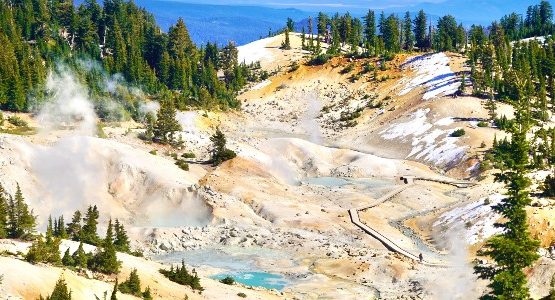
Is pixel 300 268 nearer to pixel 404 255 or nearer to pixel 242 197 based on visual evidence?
pixel 404 255

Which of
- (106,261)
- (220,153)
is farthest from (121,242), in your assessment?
(220,153)

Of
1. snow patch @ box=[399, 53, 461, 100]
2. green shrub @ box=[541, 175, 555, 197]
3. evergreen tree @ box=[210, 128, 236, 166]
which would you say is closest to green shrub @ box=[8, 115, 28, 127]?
evergreen tree @ box=[210, 128, 236, 166]

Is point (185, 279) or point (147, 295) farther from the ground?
point (147, 295)

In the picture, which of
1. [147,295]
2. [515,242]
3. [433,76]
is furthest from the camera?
[433,76]

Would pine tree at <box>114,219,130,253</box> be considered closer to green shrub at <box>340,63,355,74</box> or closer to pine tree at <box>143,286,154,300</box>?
pine tree at <box>143,286,154,300</box>

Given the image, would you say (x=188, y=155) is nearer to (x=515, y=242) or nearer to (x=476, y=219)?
(x=476, y=219)

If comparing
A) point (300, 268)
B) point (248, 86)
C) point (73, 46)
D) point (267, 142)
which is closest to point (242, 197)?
point (300, 268)

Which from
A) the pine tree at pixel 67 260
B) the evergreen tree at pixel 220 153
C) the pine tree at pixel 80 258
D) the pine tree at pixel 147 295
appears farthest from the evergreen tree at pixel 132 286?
the evergreen tree at pixel 220 153
